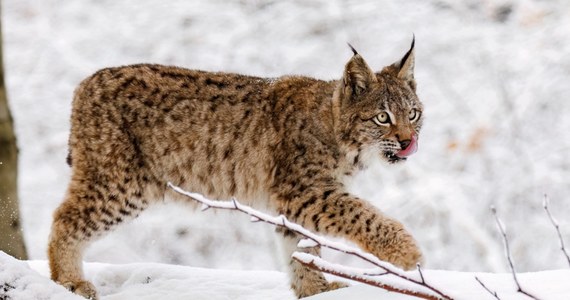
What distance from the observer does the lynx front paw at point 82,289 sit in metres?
4.78

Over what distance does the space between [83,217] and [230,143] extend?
843 mm

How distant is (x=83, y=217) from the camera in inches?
195

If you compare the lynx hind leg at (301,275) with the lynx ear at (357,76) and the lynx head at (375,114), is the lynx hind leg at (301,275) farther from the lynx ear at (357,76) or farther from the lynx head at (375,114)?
the lynx ear at (357,76)

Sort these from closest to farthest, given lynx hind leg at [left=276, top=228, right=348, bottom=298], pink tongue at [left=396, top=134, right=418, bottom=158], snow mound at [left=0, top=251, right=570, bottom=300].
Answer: snow mound at [left=0, top=251, right=570, bottom=300] → pink tongue at [left=396, top=134, right=418, bottom=158] → lynx hind leg at [left=276, top=228, right=348, bottom=298]

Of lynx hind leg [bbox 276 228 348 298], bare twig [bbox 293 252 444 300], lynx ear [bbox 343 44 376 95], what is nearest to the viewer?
bare twig [bbox 293 252 444 300]

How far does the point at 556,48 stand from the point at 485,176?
7.49ft

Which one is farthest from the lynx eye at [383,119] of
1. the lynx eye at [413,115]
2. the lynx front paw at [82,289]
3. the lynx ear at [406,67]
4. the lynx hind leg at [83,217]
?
the lynx front paw at [82,289]

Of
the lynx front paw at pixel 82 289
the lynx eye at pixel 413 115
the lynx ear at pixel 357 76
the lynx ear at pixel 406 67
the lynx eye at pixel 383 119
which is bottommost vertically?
the lynx front paw at pixel 82 289

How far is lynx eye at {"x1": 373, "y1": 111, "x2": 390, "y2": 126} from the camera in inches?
190

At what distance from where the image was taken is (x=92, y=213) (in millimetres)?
4926

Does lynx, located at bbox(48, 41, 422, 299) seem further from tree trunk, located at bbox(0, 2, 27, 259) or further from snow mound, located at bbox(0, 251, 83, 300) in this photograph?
snow mound, located at bbox(0, 251, 83, 300)

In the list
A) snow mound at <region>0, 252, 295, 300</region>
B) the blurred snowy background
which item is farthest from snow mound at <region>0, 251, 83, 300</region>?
the blurred snowy background

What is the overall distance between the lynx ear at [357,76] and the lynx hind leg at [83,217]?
119 centimetres

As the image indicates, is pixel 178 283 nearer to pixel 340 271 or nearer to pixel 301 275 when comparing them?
pixel 301 275
